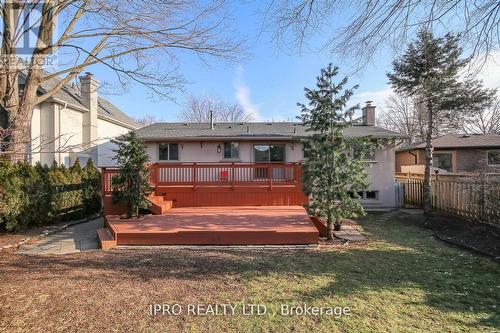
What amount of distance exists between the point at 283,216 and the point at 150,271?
4497mm

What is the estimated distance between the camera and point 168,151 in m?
14.1

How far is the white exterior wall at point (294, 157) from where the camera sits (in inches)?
536

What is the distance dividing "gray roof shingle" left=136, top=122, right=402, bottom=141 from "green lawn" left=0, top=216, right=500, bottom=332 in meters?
7.77

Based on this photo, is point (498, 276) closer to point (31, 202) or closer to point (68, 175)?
point (31, 202)

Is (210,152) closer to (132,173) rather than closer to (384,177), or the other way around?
(132,173)

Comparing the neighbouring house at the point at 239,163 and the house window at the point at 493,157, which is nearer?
the neighbouring house at the point at 239,163

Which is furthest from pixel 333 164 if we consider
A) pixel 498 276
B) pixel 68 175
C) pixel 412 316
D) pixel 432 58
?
pixel 68 175

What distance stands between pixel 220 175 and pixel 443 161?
67.1 feet

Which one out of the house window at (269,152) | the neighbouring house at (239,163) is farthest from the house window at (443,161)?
the house window at (269,152)

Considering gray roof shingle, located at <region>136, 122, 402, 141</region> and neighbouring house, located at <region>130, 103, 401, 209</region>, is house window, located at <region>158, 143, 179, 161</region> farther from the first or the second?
gray roof shingle, located at <region>136, 122, 402, 141</region>

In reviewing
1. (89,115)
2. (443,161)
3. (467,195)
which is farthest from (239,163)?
(443,161)

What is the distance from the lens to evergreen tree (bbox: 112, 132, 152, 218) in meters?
8.50

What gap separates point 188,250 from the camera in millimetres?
6551

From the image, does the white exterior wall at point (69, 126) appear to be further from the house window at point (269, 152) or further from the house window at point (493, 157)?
the house window at point (493, 157)
